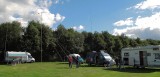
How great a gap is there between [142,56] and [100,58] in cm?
878

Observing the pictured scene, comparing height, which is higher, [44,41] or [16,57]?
[44,41]

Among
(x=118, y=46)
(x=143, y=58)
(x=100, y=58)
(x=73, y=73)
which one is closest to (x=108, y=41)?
(x=118, y=46)

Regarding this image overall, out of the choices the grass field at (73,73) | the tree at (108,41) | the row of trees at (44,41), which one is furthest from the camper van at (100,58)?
the tree at (108,41)

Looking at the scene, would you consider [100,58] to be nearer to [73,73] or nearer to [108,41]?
[73,73]

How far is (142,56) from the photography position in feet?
117

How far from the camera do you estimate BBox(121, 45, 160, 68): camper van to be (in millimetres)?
33281

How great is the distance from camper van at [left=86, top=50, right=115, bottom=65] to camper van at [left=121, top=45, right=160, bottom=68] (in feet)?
8.42

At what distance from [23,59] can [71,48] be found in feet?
59.1

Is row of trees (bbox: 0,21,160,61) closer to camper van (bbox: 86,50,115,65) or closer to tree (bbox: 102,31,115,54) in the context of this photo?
tree (bbox: 102,31,115,54)

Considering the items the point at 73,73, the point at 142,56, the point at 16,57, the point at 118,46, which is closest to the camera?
the point at 73,73

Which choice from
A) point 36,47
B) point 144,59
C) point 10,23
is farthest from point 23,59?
point 144,59

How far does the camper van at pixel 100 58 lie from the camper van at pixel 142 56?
2568 millimetres

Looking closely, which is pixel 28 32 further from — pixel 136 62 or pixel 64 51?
pixel 136 62

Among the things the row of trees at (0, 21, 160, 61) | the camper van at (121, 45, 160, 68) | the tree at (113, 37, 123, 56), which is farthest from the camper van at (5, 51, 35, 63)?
the tree at (113, 37, 123, 56)
